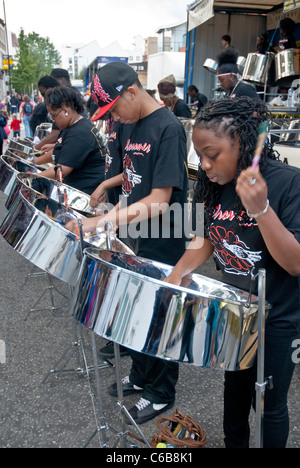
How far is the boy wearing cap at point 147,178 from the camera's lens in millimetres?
1201

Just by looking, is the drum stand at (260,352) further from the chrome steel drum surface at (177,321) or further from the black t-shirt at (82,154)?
the black t-shirt at (82,154)

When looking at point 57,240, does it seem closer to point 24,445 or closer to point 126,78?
point 126,78

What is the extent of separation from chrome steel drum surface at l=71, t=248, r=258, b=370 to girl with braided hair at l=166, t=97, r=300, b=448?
7 cm

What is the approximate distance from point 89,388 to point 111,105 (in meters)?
1.07

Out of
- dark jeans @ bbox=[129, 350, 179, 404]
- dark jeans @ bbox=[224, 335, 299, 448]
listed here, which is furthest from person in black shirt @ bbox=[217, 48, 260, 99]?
dark jeans @ bbox=[224, 335, 299, 448]

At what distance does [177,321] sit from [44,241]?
521 mm

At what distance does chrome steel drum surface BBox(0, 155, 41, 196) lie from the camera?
2.01 meters

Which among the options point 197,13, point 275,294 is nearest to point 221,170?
point 275,294

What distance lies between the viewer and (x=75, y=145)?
6.48 feet

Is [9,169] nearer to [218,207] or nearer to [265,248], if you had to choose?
[218,207]

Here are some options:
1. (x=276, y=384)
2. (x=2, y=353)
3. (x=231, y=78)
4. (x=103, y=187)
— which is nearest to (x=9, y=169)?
(x=103, y=187)

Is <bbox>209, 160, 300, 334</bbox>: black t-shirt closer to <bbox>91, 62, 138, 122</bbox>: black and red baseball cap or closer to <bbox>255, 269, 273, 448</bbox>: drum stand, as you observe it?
<bbox>255, 269, 273, 448</bbox>: drum stand

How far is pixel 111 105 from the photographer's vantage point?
1.19 meters

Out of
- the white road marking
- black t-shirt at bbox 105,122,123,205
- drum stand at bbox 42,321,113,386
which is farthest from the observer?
the white road marking
